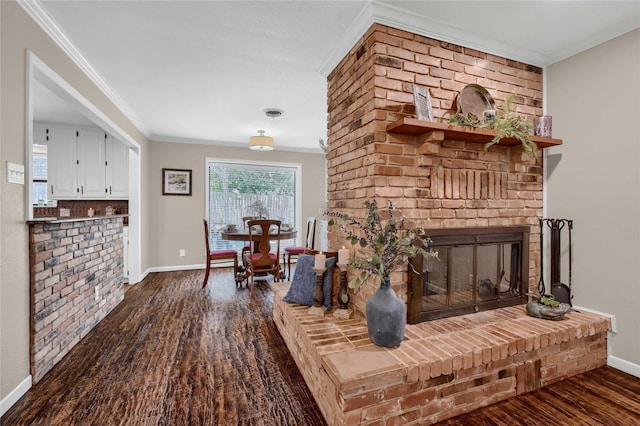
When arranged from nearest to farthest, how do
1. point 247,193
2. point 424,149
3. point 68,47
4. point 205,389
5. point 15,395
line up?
point 15,395, point 205,389, point 424,149, point 68,47, point 247,193

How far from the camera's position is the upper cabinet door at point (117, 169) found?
4617mm

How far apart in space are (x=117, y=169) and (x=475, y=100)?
4932 millimetres

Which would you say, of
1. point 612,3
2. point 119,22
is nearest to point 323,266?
point 119,22

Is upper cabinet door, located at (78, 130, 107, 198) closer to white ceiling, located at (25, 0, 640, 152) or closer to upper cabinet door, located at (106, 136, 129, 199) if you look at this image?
upper cabinet door, located at (106, 136, 129, 199)

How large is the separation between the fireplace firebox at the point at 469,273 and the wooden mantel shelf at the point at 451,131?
2.09 ft

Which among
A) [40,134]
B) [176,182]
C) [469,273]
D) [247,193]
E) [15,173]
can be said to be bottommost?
[469,273]

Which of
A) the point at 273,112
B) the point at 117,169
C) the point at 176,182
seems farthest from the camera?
the point at 176,182

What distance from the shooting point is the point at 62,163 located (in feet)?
14.4

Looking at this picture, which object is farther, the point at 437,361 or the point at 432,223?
the point at 432,223

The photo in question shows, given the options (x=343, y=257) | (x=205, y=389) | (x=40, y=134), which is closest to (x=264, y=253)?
(x=343, y=257)

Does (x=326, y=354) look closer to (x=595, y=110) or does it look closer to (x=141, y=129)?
(x=595, y=110)

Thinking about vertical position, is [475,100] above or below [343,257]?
above

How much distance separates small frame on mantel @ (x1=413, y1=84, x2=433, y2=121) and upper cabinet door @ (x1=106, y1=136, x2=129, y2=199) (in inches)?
177

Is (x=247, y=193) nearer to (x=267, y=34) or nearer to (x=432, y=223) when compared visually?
(x=267, y=34)
